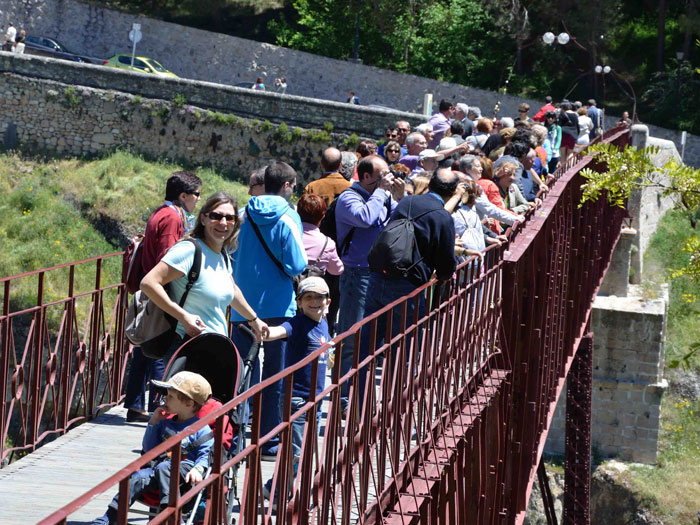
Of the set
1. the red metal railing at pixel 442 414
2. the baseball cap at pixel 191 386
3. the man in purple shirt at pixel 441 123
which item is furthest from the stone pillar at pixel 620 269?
the baseball cap at pixel 191 386

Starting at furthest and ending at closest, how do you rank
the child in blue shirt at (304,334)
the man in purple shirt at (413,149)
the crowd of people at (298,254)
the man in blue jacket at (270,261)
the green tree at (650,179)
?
the man in purple shirt at (413,149)
the green tree at (650,179)
the man in blue jacket at (270,261)
the child in blue shirt at (304,334)
the crowd of people at (298,254)

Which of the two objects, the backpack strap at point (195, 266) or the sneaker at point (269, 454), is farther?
the sneaker at point (269, 454)

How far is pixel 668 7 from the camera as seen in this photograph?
36438 mm

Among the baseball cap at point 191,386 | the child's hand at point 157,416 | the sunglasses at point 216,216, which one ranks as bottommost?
the child's hand at point 157,416

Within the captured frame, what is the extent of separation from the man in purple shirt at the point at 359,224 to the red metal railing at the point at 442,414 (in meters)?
0.47

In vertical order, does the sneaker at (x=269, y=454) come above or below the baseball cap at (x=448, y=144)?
below

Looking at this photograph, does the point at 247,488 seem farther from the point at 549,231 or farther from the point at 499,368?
the point at 549,231

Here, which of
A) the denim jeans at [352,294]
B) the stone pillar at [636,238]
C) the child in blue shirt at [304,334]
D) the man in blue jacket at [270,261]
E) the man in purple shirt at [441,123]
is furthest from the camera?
the stone pillar at [636,238]

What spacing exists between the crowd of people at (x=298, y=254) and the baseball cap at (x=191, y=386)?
0.33 metres

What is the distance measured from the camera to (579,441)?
1652 cm

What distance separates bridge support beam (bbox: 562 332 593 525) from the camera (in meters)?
15.1

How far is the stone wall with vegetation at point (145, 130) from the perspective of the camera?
28641 mm

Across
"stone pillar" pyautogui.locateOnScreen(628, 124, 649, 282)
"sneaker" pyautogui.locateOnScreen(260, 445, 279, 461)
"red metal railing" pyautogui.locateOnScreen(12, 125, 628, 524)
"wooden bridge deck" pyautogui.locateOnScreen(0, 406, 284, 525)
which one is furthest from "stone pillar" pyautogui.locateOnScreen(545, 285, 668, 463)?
"sneaker" pyautogui.locateOnScreen(260, 445, 279, 461)

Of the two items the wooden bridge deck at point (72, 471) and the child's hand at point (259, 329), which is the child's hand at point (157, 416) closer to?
the wooden bridge deck at point (72, 471)
